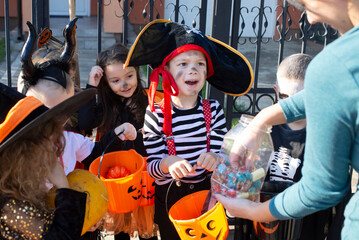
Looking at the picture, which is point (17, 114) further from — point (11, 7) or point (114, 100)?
point (11, 7)

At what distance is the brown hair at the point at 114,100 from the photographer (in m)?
3.08

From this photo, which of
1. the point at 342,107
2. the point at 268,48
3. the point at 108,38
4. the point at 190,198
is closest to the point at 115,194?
the point at 190,198

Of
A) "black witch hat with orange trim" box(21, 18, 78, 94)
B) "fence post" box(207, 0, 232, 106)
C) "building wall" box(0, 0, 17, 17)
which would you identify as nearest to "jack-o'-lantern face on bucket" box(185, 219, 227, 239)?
"black witch hat with orange trim" box(21, 18, 78, 94)

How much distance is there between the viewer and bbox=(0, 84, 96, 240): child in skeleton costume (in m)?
1.85

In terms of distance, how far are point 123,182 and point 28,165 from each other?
0.67m

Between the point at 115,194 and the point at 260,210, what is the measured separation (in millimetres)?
1054

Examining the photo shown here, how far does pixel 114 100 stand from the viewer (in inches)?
124

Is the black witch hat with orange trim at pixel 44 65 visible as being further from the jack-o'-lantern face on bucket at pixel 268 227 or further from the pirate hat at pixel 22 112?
the jack-o'-lantern face on bucket at pixel 268 227

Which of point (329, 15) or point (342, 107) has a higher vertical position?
point (329, 15)

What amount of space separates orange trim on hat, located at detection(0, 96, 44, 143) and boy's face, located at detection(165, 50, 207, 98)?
0.95 metres

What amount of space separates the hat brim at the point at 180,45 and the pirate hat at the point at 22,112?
0.69 meters

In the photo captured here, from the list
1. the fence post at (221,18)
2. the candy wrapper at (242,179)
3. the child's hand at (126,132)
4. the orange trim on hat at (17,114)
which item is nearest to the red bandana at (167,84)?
the child's hand at (126,132)

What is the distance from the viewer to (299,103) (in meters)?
1.77

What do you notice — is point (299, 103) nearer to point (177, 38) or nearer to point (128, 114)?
point (177, 38)
